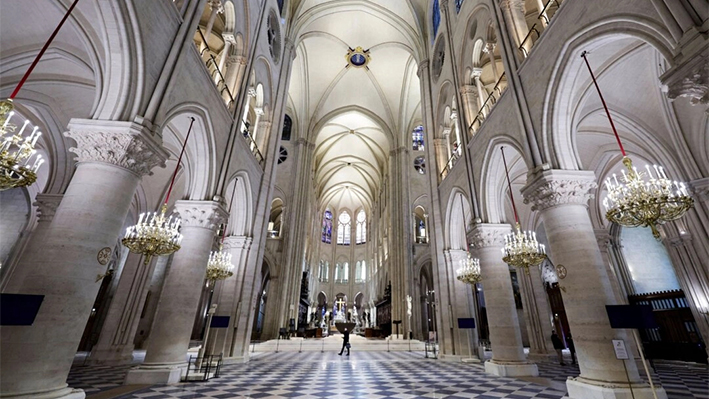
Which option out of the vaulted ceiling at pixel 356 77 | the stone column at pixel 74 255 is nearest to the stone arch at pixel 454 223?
the vaulted ceiling at pixel 356 77

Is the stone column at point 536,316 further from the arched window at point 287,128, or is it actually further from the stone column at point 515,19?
the arched window at point 287,128

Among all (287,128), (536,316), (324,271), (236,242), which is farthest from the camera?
(324,271)

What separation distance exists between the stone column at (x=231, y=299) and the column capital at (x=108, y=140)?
605cm

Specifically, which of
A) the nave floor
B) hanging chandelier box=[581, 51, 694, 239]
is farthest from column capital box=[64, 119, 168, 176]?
hanging chandelier box=[581, 51, 694, 239]

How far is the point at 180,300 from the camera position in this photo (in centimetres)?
690

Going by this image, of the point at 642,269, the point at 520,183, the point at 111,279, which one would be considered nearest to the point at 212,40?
the point at 111,279

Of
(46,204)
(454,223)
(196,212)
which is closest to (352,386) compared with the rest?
(196,212)

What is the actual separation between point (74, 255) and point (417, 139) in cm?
2363

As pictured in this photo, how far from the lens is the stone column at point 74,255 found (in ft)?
11.6

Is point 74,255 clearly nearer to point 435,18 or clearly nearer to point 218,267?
point 218,267

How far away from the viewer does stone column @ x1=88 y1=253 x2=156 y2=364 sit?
10227 mm

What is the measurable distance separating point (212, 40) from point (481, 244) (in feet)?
42.1

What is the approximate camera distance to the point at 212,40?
12672 millimetres

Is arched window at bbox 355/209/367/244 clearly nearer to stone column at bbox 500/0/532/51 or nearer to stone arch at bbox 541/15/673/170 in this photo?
stone column at bbox 500/0/532/51
